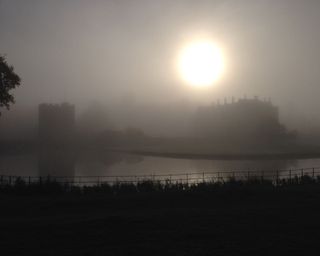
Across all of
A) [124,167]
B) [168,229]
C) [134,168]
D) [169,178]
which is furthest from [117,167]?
[168,229]

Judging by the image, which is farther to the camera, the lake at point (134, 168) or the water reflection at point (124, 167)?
the water reflection at point (124, 167)

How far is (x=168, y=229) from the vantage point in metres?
17.4

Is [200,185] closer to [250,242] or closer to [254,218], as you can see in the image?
[254,218]

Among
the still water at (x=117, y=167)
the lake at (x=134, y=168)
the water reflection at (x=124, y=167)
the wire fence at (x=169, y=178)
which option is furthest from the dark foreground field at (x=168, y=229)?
the still water at (x=117, y=167)

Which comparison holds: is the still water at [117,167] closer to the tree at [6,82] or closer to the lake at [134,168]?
the lake at [134,168]

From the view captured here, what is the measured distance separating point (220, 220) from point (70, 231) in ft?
21.9

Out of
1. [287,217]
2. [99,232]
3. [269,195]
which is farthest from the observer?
[269,195]

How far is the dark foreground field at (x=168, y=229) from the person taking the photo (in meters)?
14.3

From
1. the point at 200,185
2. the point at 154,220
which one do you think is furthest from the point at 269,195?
the point at 154,220

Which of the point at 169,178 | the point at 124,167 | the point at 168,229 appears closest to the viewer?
the point at 168,229

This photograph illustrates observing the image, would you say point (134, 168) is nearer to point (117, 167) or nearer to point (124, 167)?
point (124, 167)

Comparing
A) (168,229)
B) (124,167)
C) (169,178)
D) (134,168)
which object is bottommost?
(168,229)

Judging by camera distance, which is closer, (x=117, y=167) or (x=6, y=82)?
(x=6, y=82)

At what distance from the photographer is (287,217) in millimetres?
20031
